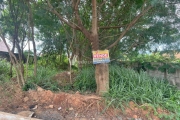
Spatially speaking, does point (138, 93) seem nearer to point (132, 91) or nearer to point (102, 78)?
point (132, 91)

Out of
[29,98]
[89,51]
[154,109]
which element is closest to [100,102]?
[154,109]

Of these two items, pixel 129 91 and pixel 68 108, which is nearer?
pixel 68 108

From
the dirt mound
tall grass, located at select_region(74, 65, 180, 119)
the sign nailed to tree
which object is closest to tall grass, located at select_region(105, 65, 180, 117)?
tall grass, located at select_region(74, 65, 180, 119)

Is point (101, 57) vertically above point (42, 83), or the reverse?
point (101, 57)

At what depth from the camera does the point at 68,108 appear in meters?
1.98

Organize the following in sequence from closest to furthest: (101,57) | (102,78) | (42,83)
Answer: (101,57), (102,78), (42,83)

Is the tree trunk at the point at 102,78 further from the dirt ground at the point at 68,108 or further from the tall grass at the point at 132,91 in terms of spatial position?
the dirt ground at the point at 68,108

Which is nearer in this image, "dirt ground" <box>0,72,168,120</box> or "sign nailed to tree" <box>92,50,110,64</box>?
"dirt ground" <box>0,72,168,120</box>

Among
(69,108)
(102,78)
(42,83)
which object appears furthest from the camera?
(42,83)

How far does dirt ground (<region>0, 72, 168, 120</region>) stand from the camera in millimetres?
1834

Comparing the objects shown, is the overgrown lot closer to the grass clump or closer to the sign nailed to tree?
the grass clump

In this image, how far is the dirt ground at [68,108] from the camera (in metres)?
1.83

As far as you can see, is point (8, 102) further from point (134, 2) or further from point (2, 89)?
point (134, 2)

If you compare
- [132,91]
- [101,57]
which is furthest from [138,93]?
[101,57]
